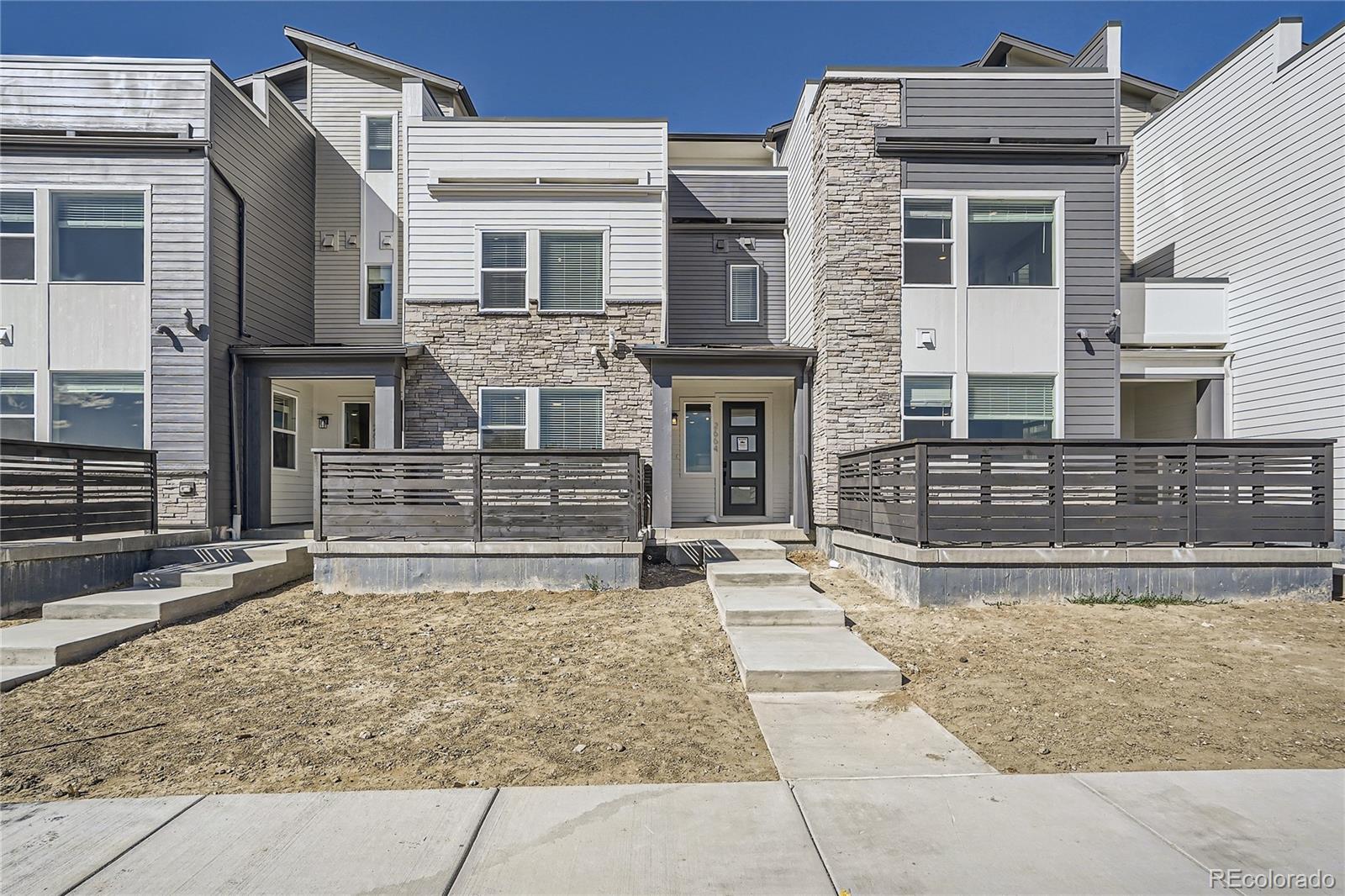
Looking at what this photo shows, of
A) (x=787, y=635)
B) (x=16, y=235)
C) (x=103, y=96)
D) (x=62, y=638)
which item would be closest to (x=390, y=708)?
(x=787, y=635)

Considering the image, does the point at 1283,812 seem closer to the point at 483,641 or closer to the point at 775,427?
the point at 483,641

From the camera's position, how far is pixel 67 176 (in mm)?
9875

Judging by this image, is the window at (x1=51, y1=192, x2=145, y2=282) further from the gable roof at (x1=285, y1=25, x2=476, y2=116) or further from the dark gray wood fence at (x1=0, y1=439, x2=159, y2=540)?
the gable roof at (x1=285, y1=25, x2=476, y2=116)

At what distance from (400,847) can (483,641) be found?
3.17 metres

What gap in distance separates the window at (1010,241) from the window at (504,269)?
675cm

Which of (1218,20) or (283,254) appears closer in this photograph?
(1218,20)

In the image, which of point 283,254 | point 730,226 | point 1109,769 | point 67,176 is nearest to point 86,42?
point 67,176

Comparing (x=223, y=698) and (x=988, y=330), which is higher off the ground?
(x=988, y=330)

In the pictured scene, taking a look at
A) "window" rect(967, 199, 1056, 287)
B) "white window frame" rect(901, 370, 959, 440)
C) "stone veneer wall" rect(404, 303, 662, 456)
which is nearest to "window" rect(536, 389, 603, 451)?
"stone veneer wall" rect(404, 303, 662, 456)

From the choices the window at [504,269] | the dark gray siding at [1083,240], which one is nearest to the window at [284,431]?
the window at [504,269]

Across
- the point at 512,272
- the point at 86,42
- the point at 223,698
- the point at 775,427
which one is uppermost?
the point at 86,42

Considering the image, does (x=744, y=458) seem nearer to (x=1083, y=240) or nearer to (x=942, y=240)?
(x=942, y=240)

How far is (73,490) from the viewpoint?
308 inches

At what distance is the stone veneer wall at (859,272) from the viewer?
392 inches
